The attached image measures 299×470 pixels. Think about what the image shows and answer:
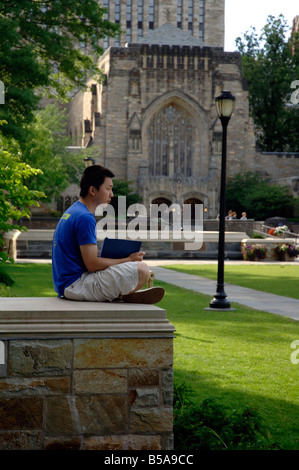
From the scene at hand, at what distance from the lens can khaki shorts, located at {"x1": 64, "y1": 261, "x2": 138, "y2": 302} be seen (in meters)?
4.50

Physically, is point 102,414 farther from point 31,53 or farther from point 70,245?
point 31,53

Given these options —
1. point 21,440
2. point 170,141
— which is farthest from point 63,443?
point 170,141

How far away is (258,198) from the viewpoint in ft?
164

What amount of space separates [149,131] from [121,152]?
3.05 m

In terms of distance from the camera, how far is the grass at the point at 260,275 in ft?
51.9

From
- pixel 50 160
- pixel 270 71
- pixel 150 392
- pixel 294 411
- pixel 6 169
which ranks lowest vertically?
pixel 294 411

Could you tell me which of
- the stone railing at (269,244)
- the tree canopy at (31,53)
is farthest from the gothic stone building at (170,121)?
the tree canopy at (31,53)

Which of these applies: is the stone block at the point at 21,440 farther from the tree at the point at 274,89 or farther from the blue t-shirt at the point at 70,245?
the tree at the point at 274,89

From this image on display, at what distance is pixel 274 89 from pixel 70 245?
64.3 metres

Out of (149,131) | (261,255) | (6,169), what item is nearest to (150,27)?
(149,131)

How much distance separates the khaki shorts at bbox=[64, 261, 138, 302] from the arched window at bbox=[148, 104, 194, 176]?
5052cm

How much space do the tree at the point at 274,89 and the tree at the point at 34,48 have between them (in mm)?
42400

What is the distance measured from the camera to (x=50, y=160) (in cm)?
3478
